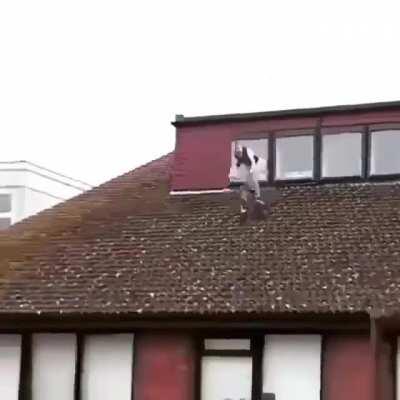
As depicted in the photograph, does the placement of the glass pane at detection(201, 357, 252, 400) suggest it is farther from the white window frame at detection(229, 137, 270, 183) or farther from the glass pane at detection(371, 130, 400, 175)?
the glass pane at detection(371, 130, 400, 175)

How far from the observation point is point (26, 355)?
15188 mm

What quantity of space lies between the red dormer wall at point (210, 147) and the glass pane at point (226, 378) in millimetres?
4736

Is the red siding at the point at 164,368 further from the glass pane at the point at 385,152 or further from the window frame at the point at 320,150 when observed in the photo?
the glass pane at the point at 385,152

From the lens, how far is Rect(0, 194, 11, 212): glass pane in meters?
33.0

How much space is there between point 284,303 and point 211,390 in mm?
1758

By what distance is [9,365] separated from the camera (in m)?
15.3

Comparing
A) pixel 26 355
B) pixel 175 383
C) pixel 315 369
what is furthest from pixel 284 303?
pixel 26 355

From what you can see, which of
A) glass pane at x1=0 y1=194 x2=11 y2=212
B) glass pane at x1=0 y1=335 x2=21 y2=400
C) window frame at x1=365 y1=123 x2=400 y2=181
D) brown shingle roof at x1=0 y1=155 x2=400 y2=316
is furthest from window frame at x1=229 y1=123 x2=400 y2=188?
glass pane at x1=0 y1=194 x2=11 y2=212

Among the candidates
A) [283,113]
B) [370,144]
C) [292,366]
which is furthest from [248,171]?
[292,366]

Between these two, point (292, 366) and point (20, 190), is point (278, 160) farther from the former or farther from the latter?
point (20, 190)

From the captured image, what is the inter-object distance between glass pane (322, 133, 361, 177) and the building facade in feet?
0.07

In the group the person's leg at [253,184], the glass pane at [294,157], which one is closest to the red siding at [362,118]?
the glass pane at [294,157]

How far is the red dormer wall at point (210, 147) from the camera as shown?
18.3m

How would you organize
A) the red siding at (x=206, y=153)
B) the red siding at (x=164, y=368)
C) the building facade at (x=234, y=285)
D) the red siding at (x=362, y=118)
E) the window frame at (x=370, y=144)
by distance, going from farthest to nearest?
the red siding at (x=206, y=153)
the red siding at (x=362, y=118)
the window frame at (x=370, y=144)
the red siding at (x=164, y=368)
the building facade at (x=234, y=285)
